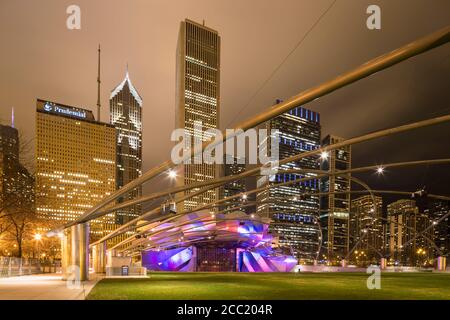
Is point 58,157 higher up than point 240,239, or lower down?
higher up

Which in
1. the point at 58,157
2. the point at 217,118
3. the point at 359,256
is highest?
the point at 217,118

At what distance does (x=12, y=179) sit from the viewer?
38.9 metres

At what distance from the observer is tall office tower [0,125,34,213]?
125 feet

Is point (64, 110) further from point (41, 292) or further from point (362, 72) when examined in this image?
point (362, 72)

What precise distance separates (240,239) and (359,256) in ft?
276

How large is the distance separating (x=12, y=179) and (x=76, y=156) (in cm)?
11635

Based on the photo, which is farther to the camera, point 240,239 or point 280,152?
point 280,152

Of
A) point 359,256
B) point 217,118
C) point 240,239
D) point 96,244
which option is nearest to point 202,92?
point 217,118

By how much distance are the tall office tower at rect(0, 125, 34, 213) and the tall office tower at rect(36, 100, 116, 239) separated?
88.5 meters

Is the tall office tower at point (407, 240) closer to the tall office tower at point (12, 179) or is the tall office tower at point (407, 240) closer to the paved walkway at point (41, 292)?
the tall office tower at point (12, 179)

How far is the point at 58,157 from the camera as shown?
14875 centimetres

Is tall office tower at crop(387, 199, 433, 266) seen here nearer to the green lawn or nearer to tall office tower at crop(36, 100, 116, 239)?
the green lawn
